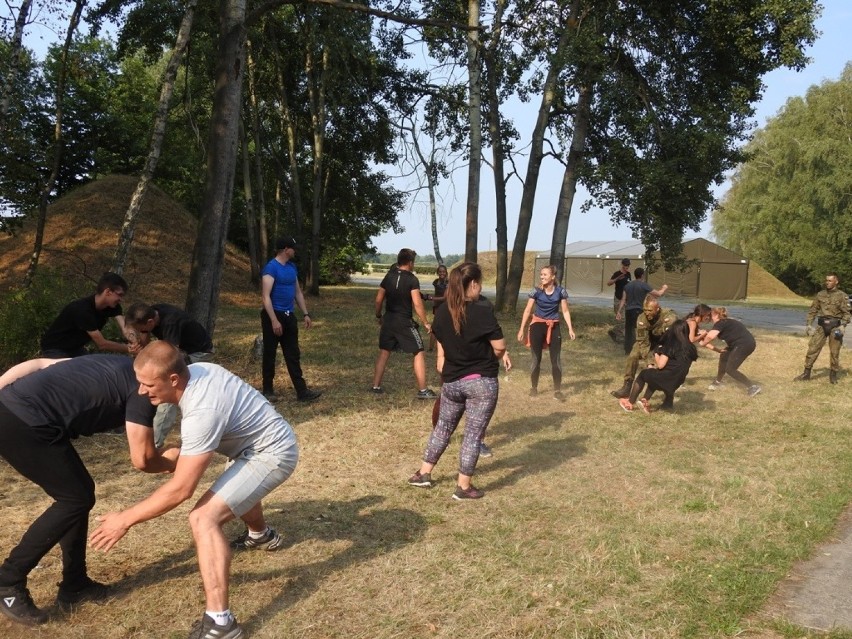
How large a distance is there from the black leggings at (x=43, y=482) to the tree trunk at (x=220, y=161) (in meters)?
6.64

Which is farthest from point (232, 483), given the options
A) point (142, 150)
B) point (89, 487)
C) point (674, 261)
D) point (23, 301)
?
point (142, 150)

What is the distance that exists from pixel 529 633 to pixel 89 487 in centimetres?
233

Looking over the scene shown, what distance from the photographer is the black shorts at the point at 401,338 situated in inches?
349

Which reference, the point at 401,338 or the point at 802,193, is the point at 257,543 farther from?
the point at 802,193

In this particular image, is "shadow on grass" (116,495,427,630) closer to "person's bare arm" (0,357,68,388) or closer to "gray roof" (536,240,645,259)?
"person's bare arm" (0,357,68,388)

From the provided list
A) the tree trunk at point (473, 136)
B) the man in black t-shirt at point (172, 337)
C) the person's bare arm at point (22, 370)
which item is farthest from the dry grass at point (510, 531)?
the tree trunk at point (473, 136)

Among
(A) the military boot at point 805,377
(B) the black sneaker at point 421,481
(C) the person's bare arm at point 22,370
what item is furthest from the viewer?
(A) the military boot at point 805,377

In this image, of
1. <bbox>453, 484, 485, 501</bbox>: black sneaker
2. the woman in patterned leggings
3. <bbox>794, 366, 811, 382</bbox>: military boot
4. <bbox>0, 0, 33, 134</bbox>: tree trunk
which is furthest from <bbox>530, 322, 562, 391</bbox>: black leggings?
<bbox>0, 0, 33, 134</bbox>: tree trunk

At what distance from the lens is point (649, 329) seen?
373 inches

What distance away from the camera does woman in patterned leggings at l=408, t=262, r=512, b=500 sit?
18.1 ft

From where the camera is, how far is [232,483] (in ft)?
11.6

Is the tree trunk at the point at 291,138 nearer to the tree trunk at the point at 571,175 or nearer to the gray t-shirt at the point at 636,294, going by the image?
the tree trunk at the point at 571,175

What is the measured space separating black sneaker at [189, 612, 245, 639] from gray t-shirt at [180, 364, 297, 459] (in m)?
0.79

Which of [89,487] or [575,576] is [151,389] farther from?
[575,576]
